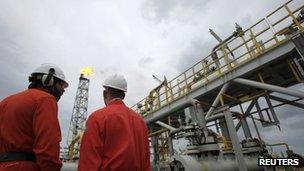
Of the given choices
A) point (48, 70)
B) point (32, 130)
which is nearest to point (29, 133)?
point (32, 130)

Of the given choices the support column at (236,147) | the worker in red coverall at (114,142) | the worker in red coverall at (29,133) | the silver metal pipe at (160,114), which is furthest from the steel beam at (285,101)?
the worker in red coverall at (29,133)

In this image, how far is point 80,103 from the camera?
47594 mm

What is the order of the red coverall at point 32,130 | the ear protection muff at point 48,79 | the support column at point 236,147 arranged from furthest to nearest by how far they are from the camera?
the support column at point 236,147, the ear protection muff at point 48,79, the red coverall at point 32,130

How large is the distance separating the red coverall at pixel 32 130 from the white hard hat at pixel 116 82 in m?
0.65

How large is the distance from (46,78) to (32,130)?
0.67m

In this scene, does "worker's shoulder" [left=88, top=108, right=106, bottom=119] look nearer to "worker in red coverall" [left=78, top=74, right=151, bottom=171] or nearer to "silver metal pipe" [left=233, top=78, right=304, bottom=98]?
"worker in red coverall" [left=78, top=74, right=151, bottom=171]

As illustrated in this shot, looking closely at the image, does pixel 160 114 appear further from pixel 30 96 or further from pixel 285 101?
pixel 30 96

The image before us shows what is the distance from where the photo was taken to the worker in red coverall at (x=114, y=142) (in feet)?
7.16

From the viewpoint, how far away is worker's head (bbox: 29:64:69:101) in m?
2.77

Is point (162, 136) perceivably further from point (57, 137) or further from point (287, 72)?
point (57, 137)

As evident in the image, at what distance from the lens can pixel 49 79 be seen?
278 cm

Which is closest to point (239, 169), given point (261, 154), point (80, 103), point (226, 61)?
point (261, 154)

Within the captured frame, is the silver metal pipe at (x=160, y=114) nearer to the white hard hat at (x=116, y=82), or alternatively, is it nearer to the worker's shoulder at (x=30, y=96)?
the white hard hat at (x=116, y=82)

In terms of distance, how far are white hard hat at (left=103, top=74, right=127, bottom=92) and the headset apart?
0.61m
